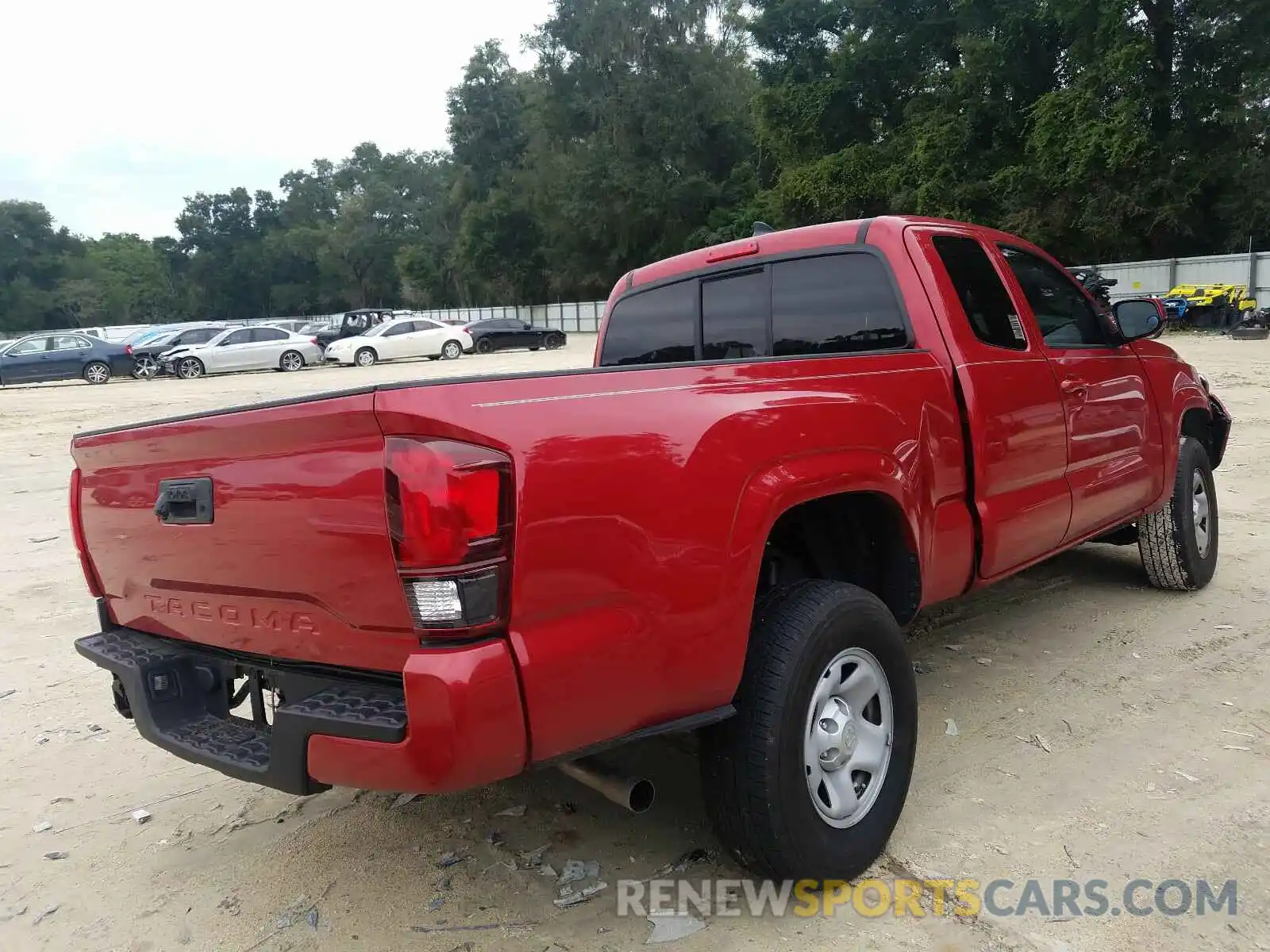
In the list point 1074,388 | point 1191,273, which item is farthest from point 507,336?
point 1074,388

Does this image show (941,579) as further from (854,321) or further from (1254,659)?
(1254,659)

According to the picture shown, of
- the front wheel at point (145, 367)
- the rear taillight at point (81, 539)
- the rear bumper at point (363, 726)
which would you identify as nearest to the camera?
the rear bumper at point (363, 726)

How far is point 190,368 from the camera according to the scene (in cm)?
2561

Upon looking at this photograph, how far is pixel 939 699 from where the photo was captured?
12.7 ft

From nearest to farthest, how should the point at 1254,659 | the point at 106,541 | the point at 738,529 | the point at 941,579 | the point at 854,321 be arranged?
the point at 738,529
the point at 106,541
the point at 941,579
the point at 854,321
the point at 1254,659

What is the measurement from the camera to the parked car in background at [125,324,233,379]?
25.9 meters

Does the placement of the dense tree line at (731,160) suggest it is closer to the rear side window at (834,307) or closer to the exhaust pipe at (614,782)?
the rear side window at (834,307)

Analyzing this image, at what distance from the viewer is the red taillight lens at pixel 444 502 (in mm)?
1916

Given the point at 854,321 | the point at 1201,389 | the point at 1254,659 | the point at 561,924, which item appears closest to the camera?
the point at 561,924

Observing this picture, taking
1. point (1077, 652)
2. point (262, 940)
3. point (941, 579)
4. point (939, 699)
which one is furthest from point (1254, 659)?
point (262, 940)

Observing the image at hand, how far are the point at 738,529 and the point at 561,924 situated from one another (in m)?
1.19

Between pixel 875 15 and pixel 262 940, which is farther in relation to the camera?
pixel 875 15

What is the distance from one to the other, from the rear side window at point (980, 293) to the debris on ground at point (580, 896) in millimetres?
2395

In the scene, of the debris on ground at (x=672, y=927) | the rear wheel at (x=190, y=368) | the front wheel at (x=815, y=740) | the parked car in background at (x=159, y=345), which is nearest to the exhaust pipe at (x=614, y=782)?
the front wheel at (x=815, y=740)
